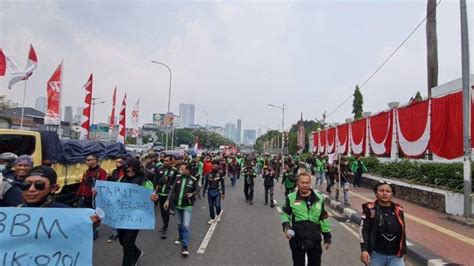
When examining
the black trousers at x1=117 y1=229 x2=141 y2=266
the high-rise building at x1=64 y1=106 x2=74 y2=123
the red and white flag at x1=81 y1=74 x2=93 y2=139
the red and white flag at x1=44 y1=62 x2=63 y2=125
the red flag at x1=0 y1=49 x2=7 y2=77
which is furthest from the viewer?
the high-rise building at x1=64 y1=106 x2=74 y2=123

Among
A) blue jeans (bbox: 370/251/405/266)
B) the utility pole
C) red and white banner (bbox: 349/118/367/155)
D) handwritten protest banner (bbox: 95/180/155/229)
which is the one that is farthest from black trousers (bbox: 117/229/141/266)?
red and white banner (bbox: 349/118/367/155)

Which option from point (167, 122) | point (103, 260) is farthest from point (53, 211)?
point (167, 122)

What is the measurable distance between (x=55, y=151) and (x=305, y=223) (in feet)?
23.3

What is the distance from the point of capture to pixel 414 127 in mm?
16953

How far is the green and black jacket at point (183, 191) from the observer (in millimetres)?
7492

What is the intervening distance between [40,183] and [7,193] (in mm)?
1284

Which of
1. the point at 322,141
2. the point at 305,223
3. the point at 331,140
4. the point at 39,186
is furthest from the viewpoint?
the point at 322,141

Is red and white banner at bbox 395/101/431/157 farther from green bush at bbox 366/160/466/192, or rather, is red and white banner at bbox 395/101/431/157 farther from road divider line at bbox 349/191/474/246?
road divider line at bbox 349/191/474/246

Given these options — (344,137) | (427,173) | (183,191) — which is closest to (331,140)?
(344,137)

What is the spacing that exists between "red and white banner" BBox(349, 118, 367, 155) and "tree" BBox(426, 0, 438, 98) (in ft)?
21.0

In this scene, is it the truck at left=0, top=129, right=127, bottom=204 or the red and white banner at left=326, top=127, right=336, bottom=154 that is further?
the red and white banner at left=326, top=127, right=336, bottom=154

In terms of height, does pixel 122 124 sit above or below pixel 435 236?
above

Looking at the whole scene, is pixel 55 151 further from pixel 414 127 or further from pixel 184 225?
pixel 414 127

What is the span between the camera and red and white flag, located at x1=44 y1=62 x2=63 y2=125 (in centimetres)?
1714
